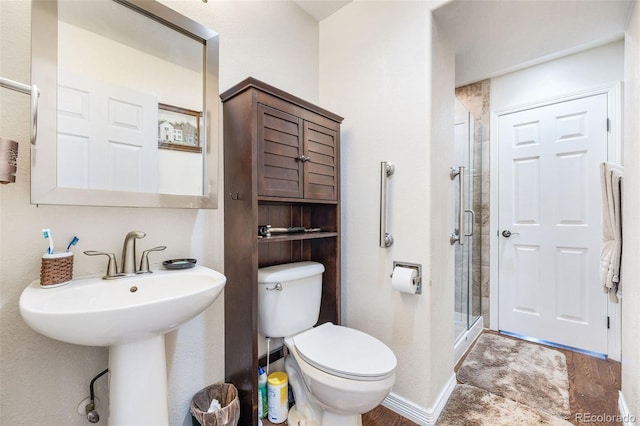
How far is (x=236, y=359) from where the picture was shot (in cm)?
135

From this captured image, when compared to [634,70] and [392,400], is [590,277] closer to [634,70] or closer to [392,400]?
[634,70]

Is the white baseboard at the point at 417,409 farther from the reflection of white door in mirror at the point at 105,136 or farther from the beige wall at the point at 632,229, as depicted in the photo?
the reflection of white door in mirror at the point at 105,136

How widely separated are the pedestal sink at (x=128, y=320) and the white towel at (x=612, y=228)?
197 cm

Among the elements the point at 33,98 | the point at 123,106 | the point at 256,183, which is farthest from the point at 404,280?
the point at 33,98

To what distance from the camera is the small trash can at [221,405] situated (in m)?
1.17

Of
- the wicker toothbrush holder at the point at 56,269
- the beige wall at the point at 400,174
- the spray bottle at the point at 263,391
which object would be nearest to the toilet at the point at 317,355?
the spray bottle at the point at 263,391

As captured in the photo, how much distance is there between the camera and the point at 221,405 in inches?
52.4

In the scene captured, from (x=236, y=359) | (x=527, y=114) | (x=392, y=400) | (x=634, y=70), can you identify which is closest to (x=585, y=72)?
(x=527, y=114)

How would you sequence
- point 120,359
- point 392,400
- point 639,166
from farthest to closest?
point 392,400
point 639,166
point 120,359

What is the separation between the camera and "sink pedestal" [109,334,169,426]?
0.94 m

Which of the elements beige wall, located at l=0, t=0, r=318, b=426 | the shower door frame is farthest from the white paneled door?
beige wall, located at l=0, t=0, r=318, b=426

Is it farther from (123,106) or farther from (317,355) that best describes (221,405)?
(123,106)

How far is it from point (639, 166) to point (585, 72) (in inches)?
62.6

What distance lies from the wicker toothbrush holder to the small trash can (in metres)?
0.77
